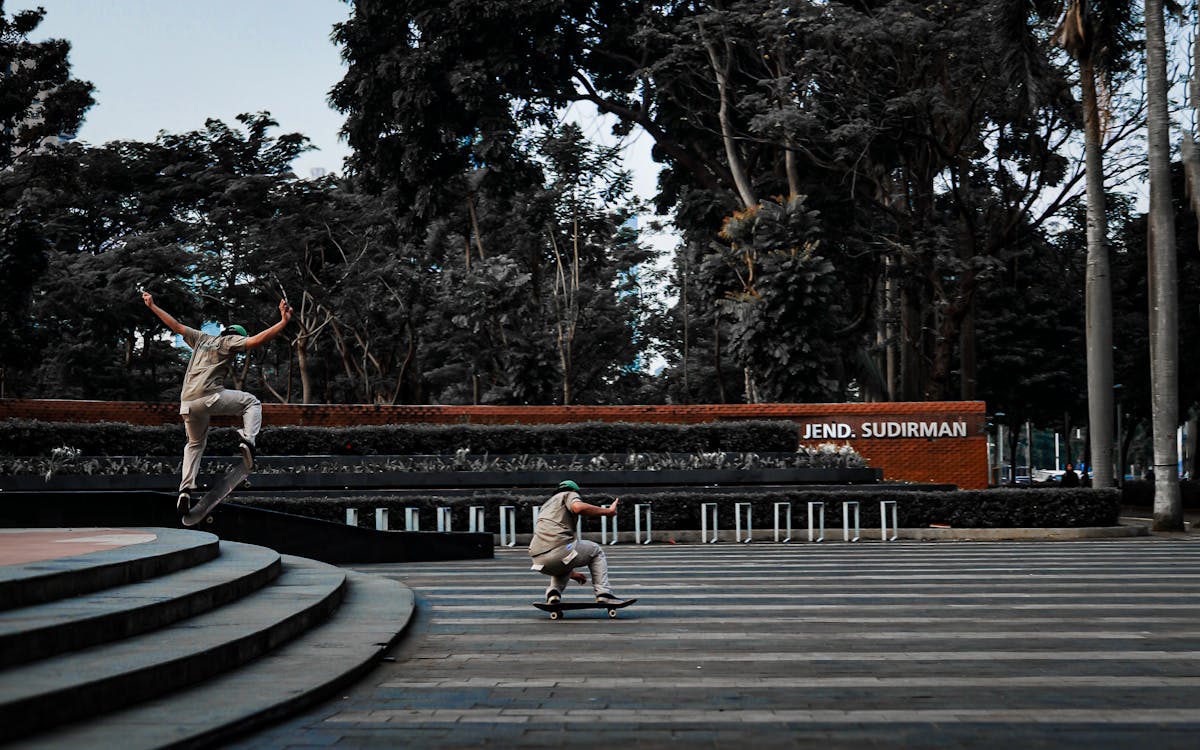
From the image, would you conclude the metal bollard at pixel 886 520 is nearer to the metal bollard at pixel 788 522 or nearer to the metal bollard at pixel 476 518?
the metal bollard at pixel 788 522

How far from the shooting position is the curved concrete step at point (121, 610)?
661 centimetres

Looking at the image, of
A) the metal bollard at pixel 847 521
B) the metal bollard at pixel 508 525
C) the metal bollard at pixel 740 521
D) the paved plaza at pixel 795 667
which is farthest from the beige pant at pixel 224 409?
the metal bollard at pixel 847 521

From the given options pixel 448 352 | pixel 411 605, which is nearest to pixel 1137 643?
pixel 411 605

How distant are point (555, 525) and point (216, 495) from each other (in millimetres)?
5600

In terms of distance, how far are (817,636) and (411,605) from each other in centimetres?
376

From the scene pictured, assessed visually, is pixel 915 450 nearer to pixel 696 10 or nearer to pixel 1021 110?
pixel 1021 110

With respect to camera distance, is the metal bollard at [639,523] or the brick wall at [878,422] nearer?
the metal bollard at [639,523]

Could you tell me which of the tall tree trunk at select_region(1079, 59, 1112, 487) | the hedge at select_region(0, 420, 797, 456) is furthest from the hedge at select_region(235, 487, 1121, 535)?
the hedge at select_region(0, 420, 797, 456)

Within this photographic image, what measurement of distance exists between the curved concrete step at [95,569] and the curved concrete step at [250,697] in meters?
1.31

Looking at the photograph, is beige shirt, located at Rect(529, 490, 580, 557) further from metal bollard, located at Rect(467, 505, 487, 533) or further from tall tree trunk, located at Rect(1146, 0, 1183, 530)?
tall tree trunk, located at Rect(1146, 0, 1183, 530)

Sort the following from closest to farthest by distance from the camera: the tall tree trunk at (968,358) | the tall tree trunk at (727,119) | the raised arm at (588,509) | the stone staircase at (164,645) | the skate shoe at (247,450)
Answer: the stone staircase at (164,645) < the raised arm at (588,509) < the skate shoe at (247,450) < the tall tree trunk at (727,119) < the tall tree trunk at (968,358)

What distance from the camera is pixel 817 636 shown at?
973cm

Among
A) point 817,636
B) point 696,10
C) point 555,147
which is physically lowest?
point 817,636

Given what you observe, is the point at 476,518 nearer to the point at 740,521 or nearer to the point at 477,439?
the point at 740,521
